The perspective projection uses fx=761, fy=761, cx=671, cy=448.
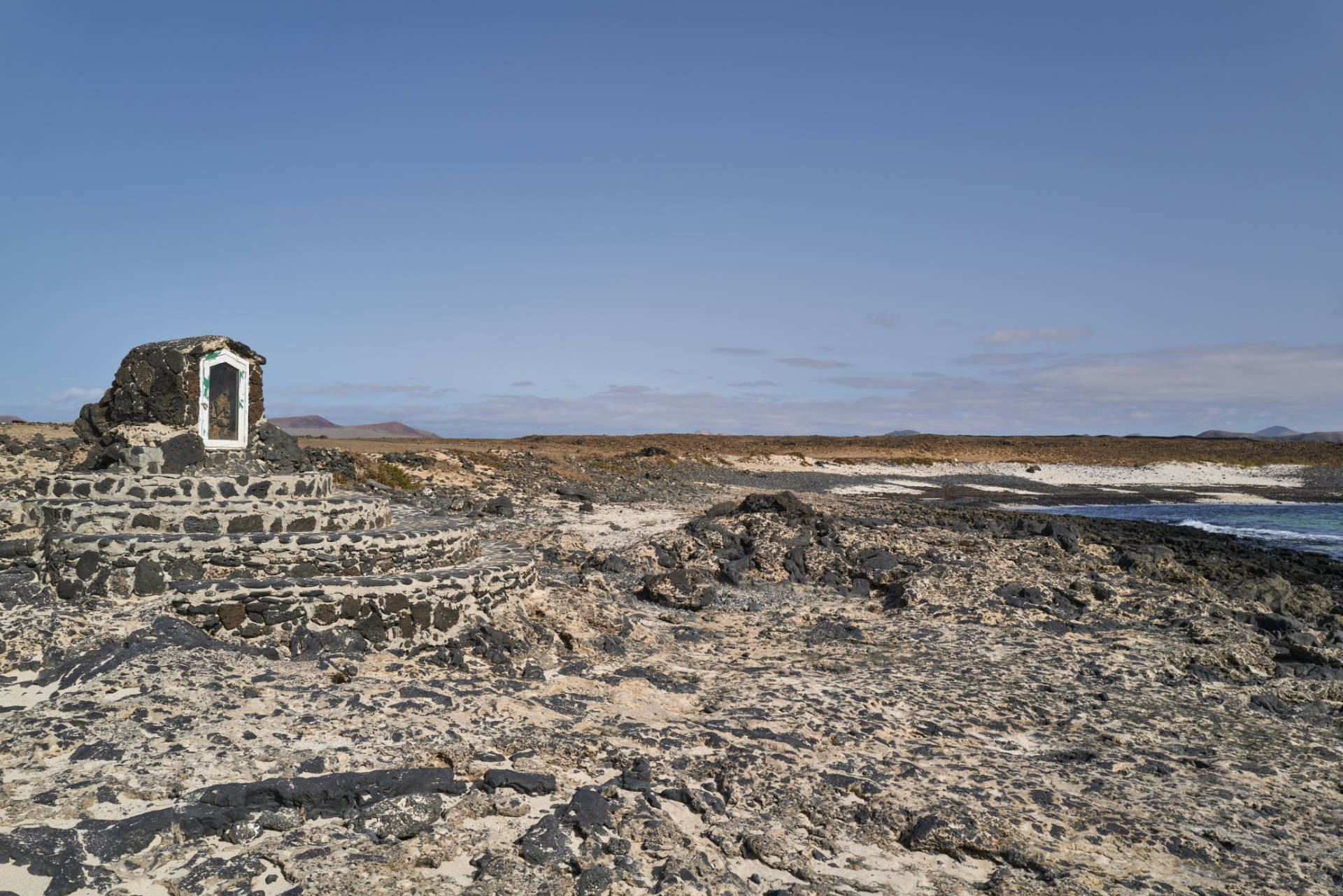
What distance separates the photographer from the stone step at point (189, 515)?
408 inches

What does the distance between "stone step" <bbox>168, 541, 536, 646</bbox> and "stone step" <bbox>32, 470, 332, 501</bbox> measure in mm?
2190

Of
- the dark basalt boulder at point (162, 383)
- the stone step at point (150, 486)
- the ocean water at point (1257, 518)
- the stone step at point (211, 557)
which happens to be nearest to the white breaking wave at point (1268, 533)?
the ocean water at point (1257, 518)

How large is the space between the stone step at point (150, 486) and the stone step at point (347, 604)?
2.19 m

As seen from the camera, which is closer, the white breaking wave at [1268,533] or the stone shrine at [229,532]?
the stone shrine at [229,532]

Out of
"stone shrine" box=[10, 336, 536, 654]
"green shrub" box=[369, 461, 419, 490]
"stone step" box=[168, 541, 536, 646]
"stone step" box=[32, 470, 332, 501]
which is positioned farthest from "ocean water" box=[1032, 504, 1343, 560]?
"stone step" box=[32, 470, 332, 501]

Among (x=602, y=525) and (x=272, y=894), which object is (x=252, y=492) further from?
(x=602, y=525)

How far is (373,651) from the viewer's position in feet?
32.0

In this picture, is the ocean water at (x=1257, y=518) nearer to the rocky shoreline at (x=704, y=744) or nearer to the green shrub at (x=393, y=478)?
the rocky shoreline at (x=704, y=744)

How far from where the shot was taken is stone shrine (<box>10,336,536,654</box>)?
9.41m

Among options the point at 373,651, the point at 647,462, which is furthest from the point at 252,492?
the point at 647,462

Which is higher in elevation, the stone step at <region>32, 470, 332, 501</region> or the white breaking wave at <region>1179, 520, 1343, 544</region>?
the stone step at <region>32, 470, 332, 501</region>

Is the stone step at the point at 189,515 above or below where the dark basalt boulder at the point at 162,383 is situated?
below

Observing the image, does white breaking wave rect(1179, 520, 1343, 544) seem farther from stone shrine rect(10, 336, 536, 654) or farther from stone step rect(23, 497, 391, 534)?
stone step rect(23, 497, 391, 534)

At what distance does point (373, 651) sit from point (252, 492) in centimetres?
360
